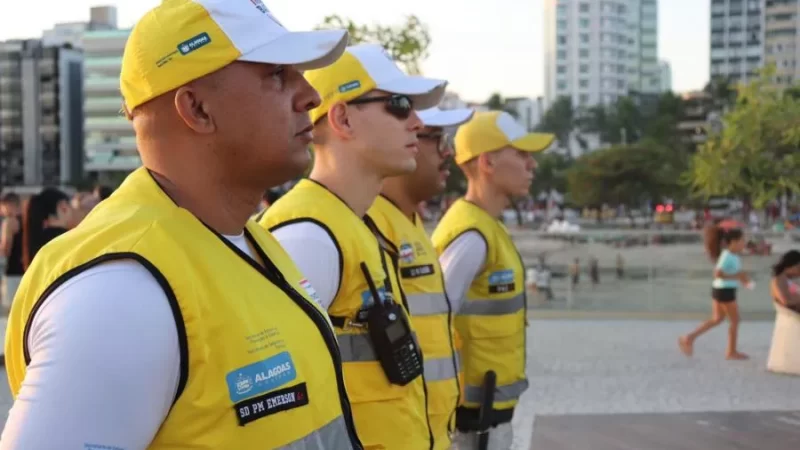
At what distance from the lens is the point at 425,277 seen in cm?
377

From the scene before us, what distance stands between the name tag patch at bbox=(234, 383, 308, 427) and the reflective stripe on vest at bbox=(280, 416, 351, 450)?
0.20ft

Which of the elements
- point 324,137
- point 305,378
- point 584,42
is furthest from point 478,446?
point 584,42

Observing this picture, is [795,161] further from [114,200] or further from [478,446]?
[114,200]

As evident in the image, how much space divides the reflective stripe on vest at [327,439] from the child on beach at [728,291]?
9.80 metres

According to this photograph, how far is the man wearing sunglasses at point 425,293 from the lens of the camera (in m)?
3.56

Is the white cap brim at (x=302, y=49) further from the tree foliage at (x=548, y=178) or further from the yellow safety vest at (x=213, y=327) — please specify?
the tree foliage at (x=548, y=178)

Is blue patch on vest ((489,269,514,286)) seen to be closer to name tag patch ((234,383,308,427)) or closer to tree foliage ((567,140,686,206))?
name tag patch ((234,383,308,427))

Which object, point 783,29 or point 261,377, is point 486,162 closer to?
point 261,377

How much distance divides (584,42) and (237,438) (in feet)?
581

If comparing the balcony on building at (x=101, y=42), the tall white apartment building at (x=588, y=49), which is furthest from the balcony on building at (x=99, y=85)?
the tall white apartment building at (x=588, y=49)

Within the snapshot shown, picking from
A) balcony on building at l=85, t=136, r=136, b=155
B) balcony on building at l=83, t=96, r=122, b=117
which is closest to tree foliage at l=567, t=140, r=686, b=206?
balcony on building at l=85, t=136, r=136, b=155

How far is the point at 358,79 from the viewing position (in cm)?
357

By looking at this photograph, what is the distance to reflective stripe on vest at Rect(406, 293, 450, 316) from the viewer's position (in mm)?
3691

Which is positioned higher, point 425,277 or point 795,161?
point 425,277
